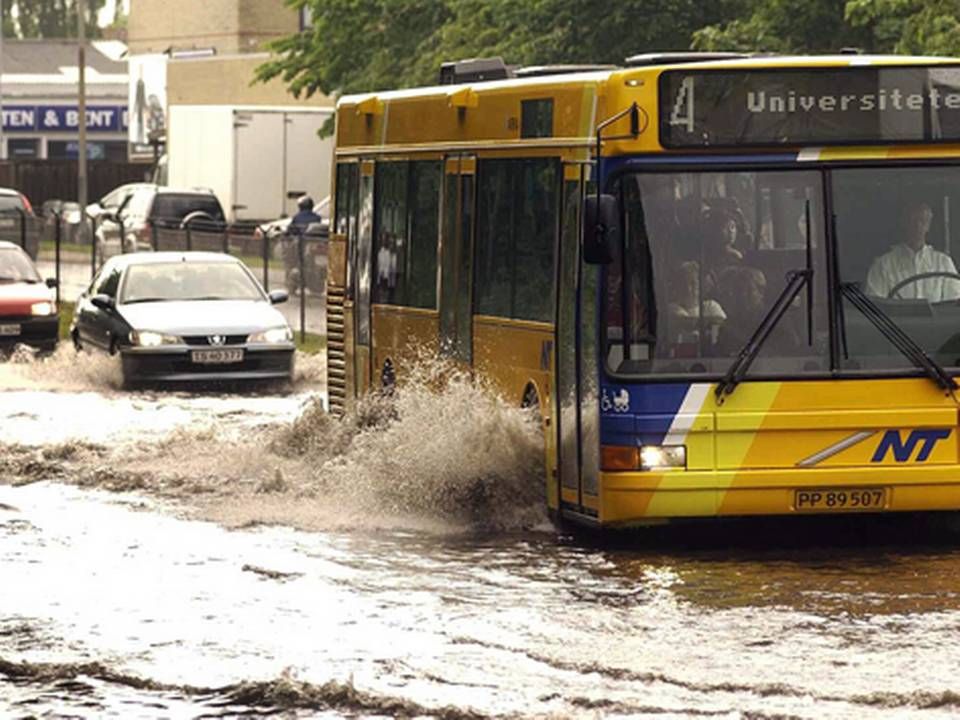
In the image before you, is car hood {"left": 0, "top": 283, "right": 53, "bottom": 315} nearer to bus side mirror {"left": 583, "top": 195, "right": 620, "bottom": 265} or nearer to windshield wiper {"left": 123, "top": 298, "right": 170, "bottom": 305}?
windshield wiper {"left": 123, "top": 298, "right": 170, "bottom": 305}

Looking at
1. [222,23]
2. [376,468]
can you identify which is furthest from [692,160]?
[222,23]

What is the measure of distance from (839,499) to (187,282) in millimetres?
15742

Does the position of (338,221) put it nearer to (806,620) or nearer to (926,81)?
(926,81)

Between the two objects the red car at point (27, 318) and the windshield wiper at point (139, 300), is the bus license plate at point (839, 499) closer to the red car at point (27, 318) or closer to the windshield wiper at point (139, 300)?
the windshield wiper at point (139, 300)

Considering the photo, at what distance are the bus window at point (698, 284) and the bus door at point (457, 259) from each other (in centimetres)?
258

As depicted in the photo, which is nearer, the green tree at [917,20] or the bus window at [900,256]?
the bus window at [900,256]

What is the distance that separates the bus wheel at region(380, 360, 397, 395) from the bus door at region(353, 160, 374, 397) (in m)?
0.40

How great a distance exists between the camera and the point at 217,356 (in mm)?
27500

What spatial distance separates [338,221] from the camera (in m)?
20.7

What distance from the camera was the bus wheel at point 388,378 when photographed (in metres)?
18.6

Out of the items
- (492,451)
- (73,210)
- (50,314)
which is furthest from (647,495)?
(73,210)

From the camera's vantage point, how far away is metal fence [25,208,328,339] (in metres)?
38.0

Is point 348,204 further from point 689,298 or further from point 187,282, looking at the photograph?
point 187,282

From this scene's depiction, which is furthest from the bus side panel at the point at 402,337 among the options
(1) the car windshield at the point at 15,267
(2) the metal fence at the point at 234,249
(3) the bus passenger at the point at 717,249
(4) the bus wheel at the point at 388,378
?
(2) the metal fence at the point at 234,249
